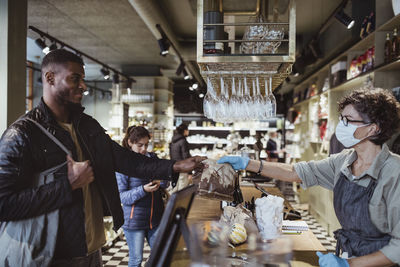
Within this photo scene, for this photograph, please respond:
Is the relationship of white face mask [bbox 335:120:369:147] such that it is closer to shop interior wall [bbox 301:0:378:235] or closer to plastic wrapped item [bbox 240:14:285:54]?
plastic wrapped item [bbox 240:14:285:54]

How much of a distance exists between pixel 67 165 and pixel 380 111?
161cm

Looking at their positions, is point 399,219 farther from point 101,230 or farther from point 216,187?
point 101,230

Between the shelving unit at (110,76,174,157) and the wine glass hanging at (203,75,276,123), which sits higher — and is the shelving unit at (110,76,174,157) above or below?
above

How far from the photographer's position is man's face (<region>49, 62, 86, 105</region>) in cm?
150

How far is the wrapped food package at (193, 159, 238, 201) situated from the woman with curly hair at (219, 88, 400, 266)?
600mm

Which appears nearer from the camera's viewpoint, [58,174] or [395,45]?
[58,174]

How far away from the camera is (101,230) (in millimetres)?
1667

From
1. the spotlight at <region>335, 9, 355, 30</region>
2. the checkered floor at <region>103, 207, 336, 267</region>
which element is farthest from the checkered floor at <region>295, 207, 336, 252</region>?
the spotlight at <region>335, 9, 355, 30</region>

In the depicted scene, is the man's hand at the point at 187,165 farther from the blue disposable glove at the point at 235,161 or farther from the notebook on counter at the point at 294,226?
the notebook on counter at the point at 294,226

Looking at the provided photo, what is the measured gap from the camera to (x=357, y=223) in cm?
169

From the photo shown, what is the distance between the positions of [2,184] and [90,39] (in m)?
7.29

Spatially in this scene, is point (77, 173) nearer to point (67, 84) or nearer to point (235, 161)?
point (67, 84)

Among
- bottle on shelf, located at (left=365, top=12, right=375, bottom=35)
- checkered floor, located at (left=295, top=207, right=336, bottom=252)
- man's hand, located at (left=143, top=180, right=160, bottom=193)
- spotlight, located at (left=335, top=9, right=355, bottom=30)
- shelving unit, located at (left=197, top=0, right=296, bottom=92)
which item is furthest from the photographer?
checkered floor, located at (left=295, top=207, right=336, bottom=252)

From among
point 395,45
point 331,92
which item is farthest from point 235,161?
point 331,92
